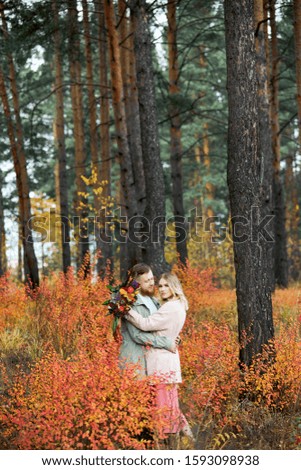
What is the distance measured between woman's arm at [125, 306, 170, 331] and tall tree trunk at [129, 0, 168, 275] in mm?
5478

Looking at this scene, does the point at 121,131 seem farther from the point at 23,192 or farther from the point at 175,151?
the point at 175,151

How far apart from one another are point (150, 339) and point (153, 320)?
18 centimetres

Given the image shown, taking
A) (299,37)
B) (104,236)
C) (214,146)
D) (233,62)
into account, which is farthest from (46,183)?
(233,62)

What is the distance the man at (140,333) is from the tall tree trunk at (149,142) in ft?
17.1

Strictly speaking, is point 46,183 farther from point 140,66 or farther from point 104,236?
point 140,66

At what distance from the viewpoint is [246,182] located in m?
6.47

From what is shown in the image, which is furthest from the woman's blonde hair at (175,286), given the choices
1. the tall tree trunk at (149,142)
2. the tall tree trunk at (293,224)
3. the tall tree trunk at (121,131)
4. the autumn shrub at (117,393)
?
the tall tree trunk at (293,224)

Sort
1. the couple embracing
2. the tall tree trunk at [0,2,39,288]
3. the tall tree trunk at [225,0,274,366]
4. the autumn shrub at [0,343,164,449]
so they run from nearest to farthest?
the autumn shrub at [0,343,164,449] → the couple embracing → the tall tree trunk at [225,0,274,366] → the tall tree trunk at [0,2,39,288]

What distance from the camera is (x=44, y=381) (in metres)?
5.57

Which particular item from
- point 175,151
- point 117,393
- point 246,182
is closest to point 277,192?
point 175,151

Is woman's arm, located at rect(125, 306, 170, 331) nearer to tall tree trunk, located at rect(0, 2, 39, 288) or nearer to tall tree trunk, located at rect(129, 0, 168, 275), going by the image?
tall tree trunk, located at rect(129, 0, 168, 275)

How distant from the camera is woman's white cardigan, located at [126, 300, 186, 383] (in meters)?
5.62

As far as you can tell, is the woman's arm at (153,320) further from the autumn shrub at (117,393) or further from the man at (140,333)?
the autumn shrub at (117,393)

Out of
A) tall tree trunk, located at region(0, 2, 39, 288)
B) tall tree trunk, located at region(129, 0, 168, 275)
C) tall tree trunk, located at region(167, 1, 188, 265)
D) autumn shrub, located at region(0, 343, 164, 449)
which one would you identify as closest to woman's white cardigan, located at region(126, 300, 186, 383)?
autumn shrub, located at region(0, 343, 164, 449)
